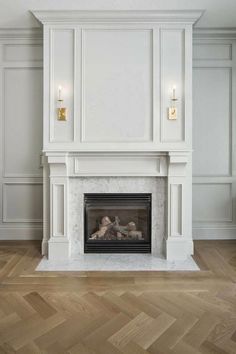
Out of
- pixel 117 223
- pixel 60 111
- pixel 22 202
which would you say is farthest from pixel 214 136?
pixel 22 202

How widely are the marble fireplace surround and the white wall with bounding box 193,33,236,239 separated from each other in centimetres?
65

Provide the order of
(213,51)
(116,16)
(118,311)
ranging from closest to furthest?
(118,311) → (116,16) → (213,51)

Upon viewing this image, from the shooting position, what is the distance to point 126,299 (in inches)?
90.9

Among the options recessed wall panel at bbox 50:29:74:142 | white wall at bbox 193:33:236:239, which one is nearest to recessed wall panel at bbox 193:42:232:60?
white wall at bbox 193:33:236:239

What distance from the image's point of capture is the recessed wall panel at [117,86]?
10.7ft

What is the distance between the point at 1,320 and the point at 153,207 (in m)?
1.95

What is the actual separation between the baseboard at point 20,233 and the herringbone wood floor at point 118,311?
79 cm

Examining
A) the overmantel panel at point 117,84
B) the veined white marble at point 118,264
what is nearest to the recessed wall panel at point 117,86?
the overmantel panel at point 117,84

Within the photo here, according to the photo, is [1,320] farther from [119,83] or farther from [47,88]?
[119,83]

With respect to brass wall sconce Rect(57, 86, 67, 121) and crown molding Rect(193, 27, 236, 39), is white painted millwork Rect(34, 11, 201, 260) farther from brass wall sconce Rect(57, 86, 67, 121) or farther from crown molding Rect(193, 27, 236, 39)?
crown molding Rect(193, 27, 236, 39)

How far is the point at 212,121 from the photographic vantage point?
12.5 ft

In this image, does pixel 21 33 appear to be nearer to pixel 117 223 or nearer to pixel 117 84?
pixel 117 84

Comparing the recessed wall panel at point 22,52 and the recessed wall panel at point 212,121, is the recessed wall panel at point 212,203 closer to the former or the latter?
the recessed wall panel at point 212,121

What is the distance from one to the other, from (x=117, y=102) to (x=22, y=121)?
138 cm
